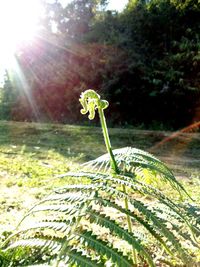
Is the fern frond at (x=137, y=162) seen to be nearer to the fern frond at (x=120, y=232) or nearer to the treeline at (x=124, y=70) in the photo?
the fern frond at (x=120, y=232)

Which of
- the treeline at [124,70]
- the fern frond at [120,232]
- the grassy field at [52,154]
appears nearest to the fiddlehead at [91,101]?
the fern frond at [120,232]

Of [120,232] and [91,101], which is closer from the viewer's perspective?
[120,232]

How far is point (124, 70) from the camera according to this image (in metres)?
14.2

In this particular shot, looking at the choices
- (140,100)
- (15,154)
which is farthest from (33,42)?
(15,154)

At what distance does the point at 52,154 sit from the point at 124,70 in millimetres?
7183

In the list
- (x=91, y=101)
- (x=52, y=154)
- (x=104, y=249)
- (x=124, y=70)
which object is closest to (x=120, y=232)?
(x=104, y=249)

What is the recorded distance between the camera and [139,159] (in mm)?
1289

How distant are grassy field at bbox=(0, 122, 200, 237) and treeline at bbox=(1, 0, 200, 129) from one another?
7.54ft

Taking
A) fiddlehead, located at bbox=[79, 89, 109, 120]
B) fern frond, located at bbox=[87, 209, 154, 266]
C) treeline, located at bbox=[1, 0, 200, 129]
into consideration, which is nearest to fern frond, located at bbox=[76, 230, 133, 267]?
fern frond, located at bbox=[87, 209, 154, 266]

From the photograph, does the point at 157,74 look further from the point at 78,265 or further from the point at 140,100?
the point at 78,265

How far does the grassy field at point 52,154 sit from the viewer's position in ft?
13.6

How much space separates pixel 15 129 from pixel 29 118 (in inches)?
157

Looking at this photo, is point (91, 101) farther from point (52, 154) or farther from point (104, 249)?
point (52, 154)

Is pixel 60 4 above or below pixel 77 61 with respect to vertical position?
above
